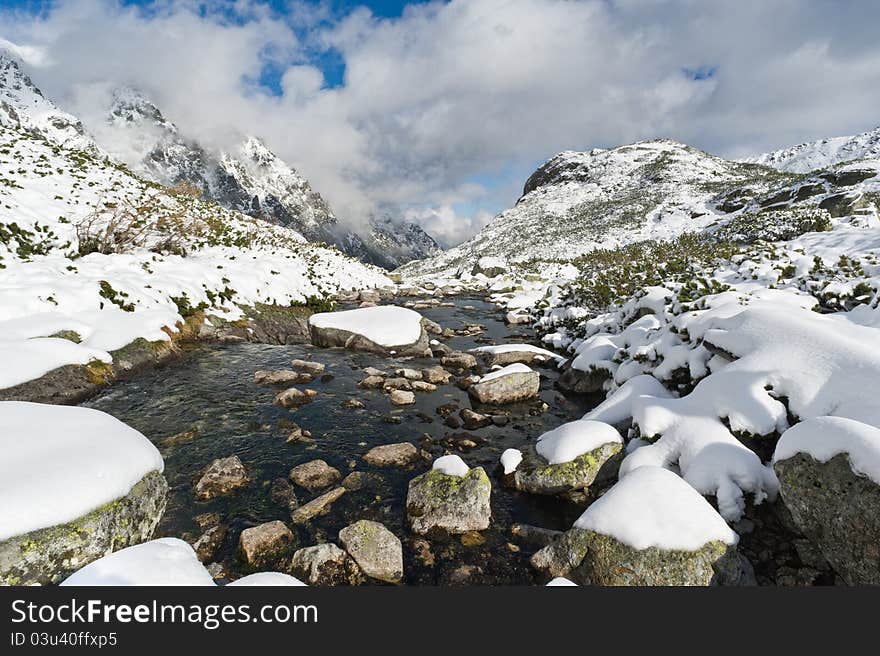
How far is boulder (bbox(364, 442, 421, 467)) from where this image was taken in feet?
31.6

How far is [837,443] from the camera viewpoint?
17.2 ft

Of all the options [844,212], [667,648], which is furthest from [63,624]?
[844,212]

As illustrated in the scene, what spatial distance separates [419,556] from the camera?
6.74 m

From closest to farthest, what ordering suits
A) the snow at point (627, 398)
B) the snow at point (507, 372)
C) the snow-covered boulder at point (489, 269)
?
the snow at point (627, 398) < the snow at point (507, 372) < the snow-covered boulder at point (489, 269)

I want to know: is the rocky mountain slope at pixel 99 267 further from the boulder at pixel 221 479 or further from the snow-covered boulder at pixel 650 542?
the snow-covered boulder at pixel 650 542

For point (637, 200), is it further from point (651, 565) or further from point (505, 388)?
point (651, 565)

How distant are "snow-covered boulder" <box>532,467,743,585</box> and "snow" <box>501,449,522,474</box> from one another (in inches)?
113

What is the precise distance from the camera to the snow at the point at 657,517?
5.47 m

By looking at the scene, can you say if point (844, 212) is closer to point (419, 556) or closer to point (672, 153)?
point (419, 556)

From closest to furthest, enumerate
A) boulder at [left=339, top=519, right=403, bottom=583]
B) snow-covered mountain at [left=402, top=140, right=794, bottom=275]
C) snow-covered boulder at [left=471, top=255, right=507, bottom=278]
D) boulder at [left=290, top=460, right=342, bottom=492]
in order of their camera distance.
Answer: boulder at [left=339, top=519, right=403, bottom=583] < boulder at [left=290, top=460, right=342, bottom=492] < snow-covered boulder at [left=471, top=255, right=507, bottom=278] < snow-covered mountain at [left=402, top=140, right=794, bottom=275]

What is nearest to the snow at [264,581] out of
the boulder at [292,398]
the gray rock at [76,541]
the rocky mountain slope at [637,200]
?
the gray rock at [76,541]

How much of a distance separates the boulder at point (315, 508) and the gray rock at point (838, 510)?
8.17 meters

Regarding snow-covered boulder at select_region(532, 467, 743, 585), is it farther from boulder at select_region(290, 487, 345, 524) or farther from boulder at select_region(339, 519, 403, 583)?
boulder at select_region(290, 487, 345, 524)

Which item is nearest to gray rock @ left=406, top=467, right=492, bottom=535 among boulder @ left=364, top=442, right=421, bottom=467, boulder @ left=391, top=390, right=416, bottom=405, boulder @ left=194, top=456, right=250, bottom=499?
boulder @ left=364, top=442, right=421, bottom=467
